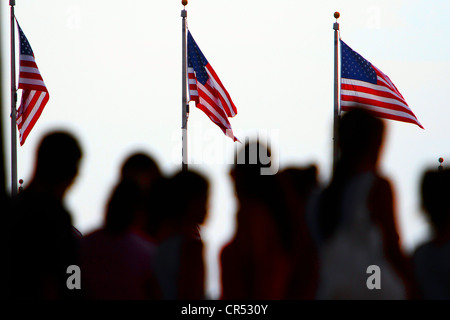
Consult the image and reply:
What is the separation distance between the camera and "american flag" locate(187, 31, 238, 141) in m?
17.1

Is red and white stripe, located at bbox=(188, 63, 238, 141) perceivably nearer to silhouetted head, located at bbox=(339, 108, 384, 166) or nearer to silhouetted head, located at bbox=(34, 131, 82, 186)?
silhouetted head, located at bbox=(34, 131, 82, 186)

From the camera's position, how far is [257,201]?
5074 mm

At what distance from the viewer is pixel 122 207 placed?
5.77m

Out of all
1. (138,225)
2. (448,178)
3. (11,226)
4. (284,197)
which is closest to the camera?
(11,226)

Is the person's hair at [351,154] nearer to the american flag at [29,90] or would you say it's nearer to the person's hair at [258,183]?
the person's hair at [258,183]

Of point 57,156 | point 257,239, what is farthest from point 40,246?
point 257,239

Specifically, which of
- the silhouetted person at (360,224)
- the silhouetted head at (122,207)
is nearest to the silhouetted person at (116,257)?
the silhouetted head at (122,207)

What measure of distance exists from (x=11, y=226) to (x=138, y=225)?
1.27m

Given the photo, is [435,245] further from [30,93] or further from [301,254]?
[30,93]

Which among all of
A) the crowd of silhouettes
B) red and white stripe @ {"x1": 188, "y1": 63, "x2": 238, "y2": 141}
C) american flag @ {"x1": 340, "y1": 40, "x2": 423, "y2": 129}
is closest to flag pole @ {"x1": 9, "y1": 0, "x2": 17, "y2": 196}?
red and white stripe @ {"x1": 188, "y1": 63, "x2": 238, "y2": 141}

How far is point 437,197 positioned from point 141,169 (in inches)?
79.4

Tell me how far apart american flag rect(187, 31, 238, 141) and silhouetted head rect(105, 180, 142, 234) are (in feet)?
36.6
